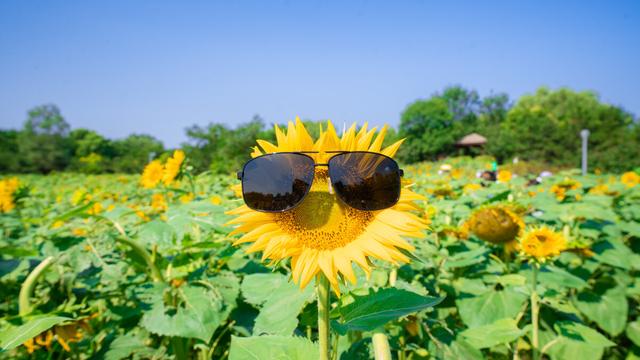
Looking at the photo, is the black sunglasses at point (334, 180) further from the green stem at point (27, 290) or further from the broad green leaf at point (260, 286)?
the green stem at point (27, 290)

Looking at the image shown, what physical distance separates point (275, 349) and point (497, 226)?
1547mm

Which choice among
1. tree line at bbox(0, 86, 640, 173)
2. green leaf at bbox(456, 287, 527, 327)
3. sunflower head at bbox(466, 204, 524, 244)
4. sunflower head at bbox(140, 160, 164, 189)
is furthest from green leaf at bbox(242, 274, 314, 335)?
tree line at bbox(0, 86, 640, 173)

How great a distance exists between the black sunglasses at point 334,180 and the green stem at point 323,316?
176mm

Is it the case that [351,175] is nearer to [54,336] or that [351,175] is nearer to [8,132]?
[54,336]

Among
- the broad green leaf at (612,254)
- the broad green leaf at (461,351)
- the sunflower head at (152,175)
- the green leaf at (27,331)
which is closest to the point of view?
the green leaf at (27,331)

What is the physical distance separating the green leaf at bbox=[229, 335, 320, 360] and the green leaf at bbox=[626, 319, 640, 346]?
2168 mm

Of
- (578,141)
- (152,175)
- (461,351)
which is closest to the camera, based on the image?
(461,351)

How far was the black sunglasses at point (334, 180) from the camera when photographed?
78cm

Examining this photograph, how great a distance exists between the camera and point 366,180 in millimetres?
787

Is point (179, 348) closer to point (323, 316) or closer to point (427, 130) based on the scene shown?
point (323, 316)

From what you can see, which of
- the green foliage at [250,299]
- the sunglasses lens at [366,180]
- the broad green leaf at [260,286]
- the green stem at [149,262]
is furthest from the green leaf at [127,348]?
the sunglasses lens at [366,180]

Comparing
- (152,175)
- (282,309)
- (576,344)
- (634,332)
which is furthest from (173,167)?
(634,332)

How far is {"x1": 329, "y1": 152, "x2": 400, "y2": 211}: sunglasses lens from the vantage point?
78 cm

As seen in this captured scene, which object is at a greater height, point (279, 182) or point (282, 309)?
point (279, 182)
